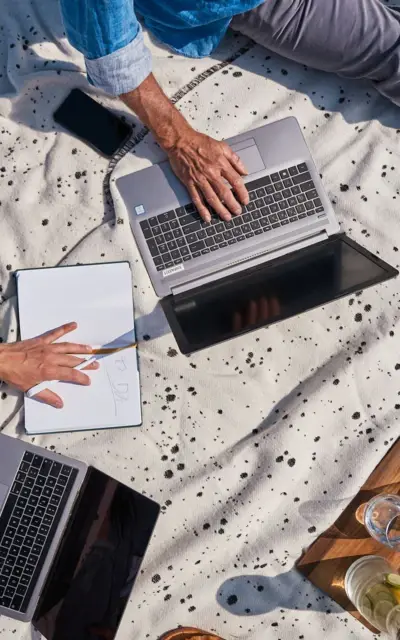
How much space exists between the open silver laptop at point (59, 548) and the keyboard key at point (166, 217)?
461mm

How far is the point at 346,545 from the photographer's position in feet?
3.99

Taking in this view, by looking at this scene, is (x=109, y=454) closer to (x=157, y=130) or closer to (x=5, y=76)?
(x=157, y=130)

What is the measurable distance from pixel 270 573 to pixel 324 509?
16 centimetres

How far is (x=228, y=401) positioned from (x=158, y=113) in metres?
0.55

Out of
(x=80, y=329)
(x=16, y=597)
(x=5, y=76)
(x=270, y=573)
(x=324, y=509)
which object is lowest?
(x=16, y=597)

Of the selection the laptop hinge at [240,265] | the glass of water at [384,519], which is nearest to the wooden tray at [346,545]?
the glass of water at [384,519]

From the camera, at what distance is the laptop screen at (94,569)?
1.18m

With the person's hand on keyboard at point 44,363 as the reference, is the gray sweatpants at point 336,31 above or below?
above

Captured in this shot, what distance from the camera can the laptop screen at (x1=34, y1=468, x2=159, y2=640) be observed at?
1.18 m

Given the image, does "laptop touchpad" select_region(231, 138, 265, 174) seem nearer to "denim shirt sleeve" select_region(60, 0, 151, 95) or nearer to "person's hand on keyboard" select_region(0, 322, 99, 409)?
"denim shirt sleeve" select_region(60, 0, 151, 95)

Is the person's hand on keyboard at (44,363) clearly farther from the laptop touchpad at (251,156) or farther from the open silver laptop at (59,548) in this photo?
the laptop touchpad at (251,156)

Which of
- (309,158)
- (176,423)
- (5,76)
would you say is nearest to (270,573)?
(176,423)

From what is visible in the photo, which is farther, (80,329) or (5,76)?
(5,76)

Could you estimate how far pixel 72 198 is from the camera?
1299mm
